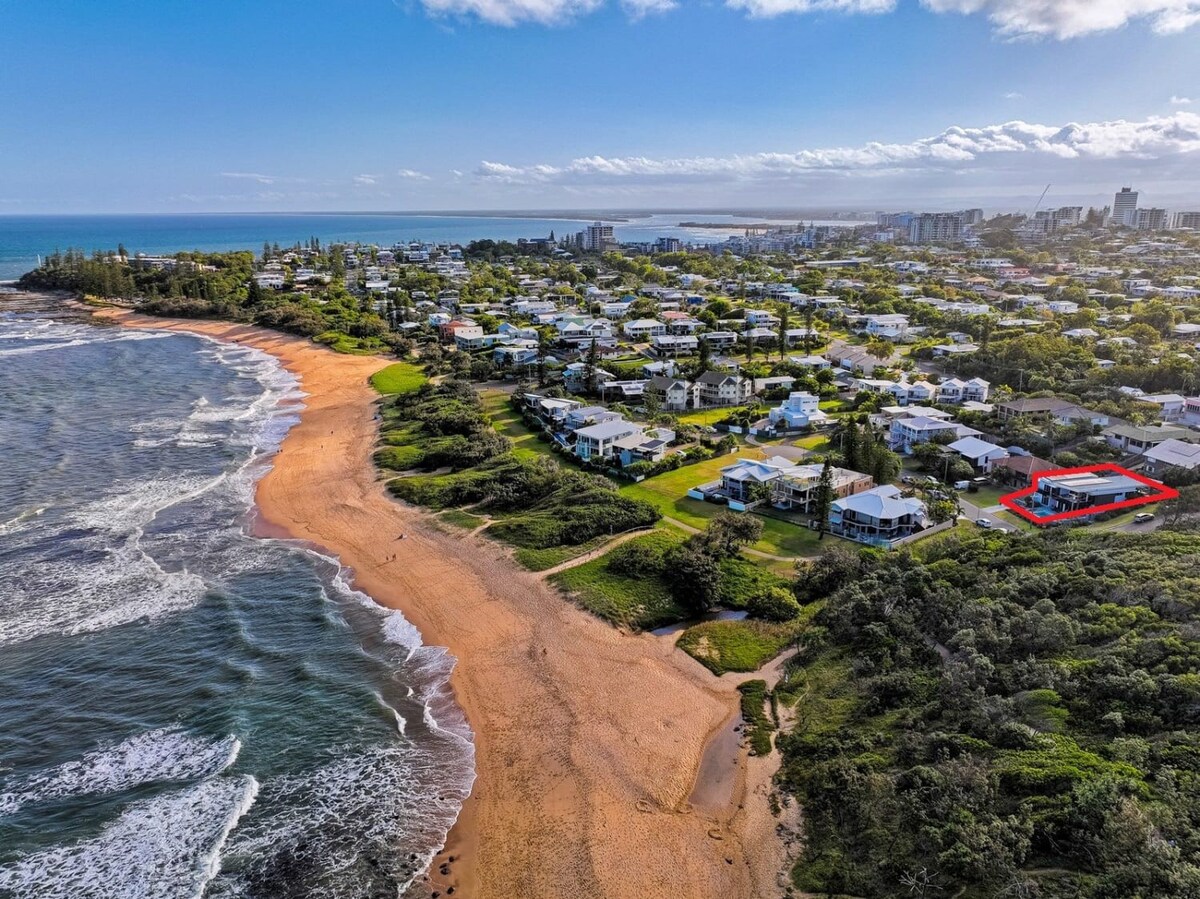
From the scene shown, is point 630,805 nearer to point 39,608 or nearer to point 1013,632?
point 1013,632

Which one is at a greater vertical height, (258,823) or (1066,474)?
(1066,474)

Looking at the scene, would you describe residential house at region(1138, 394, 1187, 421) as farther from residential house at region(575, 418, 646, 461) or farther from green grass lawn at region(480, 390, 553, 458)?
green grass lawn at region(480, 390, 553, 458)

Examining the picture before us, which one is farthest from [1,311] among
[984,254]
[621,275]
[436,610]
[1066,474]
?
[984,254]

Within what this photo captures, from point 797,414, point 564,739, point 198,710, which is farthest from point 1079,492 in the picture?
point 198,710

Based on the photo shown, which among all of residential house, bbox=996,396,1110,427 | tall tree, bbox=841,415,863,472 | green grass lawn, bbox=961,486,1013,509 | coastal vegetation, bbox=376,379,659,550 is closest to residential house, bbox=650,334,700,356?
coastal vegetation, bbox=376,379,659,550

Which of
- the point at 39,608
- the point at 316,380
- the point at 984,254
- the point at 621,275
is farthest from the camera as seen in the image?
the point at 984,254

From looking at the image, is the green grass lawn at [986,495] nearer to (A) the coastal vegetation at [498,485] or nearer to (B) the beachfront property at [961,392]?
(A) the coastal vegetation at [498,485]
